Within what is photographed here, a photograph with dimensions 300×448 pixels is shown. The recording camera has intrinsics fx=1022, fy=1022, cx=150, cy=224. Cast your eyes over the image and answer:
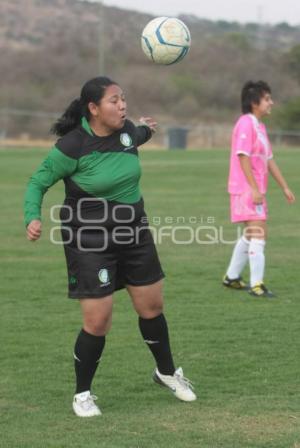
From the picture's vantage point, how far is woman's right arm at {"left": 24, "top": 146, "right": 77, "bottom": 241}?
233 inches

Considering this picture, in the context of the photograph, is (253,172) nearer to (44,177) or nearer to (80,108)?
(80,108)

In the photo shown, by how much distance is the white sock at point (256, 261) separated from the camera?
9.85m

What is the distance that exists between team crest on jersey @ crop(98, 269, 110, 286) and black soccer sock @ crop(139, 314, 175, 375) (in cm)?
44

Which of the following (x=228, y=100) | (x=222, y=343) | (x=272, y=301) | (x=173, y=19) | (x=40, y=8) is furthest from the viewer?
(x=40, y=8)

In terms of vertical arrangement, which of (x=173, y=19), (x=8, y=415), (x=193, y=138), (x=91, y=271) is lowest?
(x=193, y=138)

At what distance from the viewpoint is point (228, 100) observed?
65938 millimetres

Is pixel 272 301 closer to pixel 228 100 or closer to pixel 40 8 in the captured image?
pixel 228 100

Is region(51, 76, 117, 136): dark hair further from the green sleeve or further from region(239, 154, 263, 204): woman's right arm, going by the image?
region(239, 154, 263, 204): woman's right arm

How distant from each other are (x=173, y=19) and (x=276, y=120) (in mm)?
46732

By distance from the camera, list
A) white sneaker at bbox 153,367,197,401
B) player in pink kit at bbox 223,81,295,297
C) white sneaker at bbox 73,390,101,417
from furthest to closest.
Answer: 1. player in pink kit at bbox 223,81,295,297
2. white sneaker at bbox 153,367,197,401
3. white sneaker at bbox 73,390,101,417

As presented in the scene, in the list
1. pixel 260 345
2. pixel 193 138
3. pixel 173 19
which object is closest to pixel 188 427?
pixel 260 345

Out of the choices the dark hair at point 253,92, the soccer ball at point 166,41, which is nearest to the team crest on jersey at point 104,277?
the soccer ball at point 166,41

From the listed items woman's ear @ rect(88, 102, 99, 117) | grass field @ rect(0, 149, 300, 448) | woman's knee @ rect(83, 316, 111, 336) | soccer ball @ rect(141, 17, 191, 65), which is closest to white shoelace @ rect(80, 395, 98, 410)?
grass field @ rect(0, 149, 300, 448)

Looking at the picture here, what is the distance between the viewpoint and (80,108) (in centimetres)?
612
